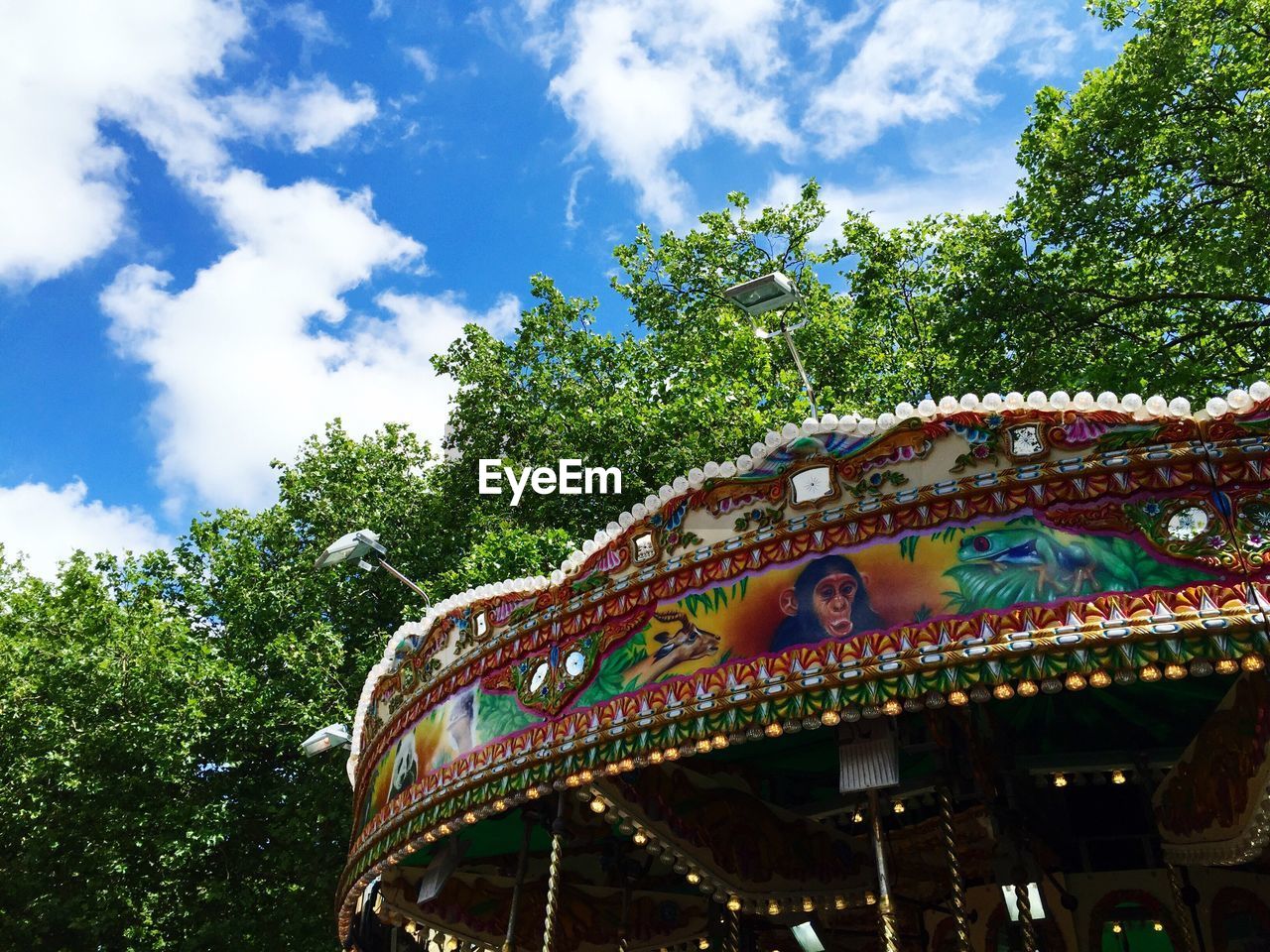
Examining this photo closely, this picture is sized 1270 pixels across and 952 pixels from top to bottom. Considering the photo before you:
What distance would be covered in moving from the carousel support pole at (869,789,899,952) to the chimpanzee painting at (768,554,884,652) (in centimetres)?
123

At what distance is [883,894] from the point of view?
19.1ft

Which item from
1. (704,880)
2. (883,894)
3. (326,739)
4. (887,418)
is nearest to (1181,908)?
(883,894)

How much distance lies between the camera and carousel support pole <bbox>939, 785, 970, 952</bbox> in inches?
223

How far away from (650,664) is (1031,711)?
4.04m

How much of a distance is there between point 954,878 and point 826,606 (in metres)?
1.88

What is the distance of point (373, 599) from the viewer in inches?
834

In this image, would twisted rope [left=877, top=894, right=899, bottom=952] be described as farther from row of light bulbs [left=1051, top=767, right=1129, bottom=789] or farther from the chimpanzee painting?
row of light bulbs [left=1051, top=767, right=1129, bottom=789]

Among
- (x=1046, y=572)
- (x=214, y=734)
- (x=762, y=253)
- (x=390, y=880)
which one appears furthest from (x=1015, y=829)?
(x=762, y=253)

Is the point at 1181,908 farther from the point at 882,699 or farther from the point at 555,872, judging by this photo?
the point at 555,872

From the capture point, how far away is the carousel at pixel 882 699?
206 inches

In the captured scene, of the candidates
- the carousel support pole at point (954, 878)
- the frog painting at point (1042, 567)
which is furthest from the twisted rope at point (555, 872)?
the frog painting at point (1042, 567)

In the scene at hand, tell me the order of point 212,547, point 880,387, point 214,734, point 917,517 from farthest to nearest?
1. point 212,547
2. point 880,387
3. point 214,734
4. point 917,517

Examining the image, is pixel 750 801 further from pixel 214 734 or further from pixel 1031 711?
pixel 214 734

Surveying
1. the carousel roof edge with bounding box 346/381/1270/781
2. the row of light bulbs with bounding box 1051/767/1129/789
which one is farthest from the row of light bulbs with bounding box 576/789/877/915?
the row of light bulbs with bounding box 1051/767/1129/789
